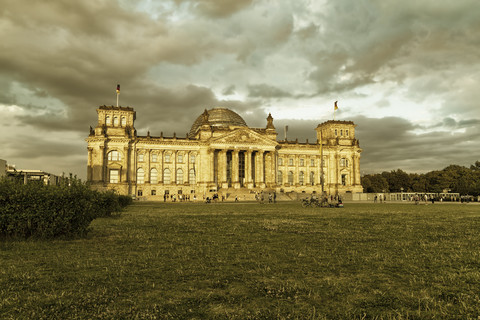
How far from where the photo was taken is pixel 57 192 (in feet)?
42.0

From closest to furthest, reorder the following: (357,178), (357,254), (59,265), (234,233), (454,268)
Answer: (454,268)
(59,265)
(357,254)
(234,233)
(357,178)

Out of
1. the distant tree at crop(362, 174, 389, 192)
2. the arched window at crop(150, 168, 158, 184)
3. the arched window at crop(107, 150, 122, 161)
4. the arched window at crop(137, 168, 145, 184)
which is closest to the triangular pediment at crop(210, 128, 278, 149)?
the arched window at crop(150, 168, 158, 184)

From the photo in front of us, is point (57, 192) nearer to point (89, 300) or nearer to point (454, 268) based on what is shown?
point (89, 300)

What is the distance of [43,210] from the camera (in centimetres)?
1248

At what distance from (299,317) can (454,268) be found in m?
5.30

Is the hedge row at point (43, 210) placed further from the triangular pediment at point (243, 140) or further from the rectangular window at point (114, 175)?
the rectangular window at point (114, 175)

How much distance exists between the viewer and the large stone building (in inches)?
3140

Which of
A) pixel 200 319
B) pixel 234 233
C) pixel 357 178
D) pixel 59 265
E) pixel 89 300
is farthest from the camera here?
pixel 357 178

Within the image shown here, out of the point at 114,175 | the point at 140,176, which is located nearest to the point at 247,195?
the point at 140,176

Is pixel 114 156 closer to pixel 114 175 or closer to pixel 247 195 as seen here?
pixel 114 175

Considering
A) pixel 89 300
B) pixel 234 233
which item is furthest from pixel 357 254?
pixel 89 300

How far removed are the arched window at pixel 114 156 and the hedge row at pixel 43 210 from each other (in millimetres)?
70537

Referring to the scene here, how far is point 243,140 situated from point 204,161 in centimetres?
1154

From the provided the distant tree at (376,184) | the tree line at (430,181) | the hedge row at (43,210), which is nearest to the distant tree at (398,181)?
the tree line at (430,181)
